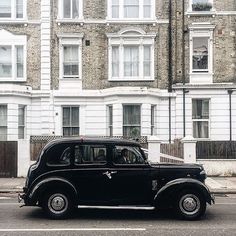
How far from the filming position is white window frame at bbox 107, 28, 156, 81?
25891 millimetres

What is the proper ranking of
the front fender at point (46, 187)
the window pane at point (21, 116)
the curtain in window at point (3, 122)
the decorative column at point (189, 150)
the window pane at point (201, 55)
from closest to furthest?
the front fender at point (46, 187) < the decorative column at point (189, 150) < the curtain in window at point (3, 122) < the window pane at point (21, 116) < the window pane at point (201, 55)

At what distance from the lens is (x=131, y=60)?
85.9ft

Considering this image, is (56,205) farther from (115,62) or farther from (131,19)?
(131,19)

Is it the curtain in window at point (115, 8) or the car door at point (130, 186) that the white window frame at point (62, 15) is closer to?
the curtain in window at point (115, 8)

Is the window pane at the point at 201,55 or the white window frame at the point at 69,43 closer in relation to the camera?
the white window frame at the point at 69,43

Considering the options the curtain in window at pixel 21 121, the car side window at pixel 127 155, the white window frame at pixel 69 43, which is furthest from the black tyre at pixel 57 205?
the white window frame at pixel 69 43

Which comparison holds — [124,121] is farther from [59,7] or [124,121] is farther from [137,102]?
[59,7]

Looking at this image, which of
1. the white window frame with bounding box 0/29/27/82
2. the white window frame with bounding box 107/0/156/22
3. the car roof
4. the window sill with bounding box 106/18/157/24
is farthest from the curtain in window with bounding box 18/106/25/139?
the car roof

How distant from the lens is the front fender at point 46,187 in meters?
10.8

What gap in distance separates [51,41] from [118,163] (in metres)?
16.1

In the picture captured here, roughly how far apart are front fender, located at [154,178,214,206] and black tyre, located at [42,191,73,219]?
2.06m

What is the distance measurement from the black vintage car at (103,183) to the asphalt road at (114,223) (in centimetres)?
34

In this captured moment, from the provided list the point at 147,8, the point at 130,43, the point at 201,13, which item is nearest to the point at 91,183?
the point at 130,43

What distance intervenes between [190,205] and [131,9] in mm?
17370
